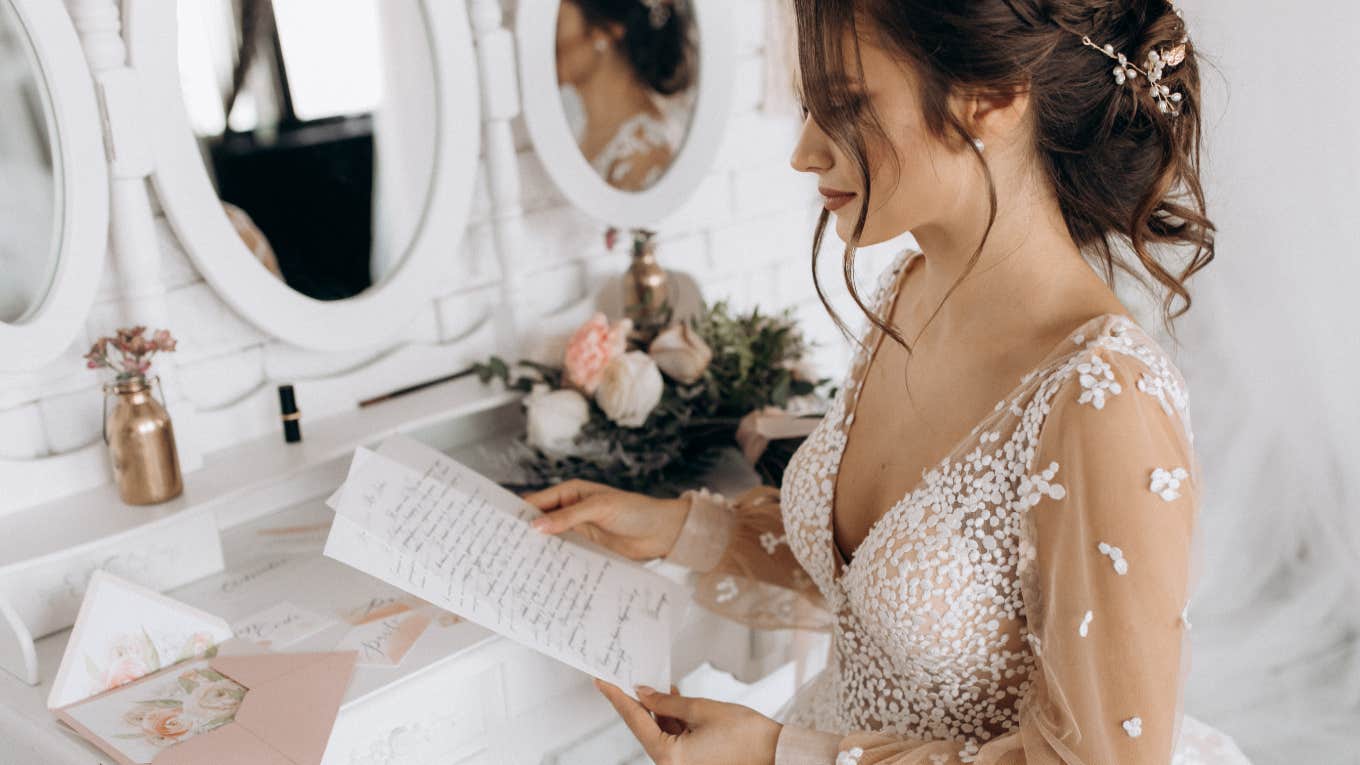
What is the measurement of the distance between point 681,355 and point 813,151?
1.90 ft

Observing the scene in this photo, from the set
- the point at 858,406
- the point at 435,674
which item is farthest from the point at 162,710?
the point at 858,406

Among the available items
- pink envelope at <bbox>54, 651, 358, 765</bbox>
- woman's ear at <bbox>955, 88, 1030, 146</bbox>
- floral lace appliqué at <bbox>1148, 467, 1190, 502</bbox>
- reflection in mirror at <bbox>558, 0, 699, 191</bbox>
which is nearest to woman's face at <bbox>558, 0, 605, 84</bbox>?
reflection in mirror at <bbox>558, 0, 699, 191</bbox>

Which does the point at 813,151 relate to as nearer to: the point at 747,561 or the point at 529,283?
the point at 747,561

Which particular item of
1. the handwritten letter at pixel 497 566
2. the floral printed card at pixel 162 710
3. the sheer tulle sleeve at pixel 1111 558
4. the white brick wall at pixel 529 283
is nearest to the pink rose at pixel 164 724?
the floral printed card at pixel 162 710

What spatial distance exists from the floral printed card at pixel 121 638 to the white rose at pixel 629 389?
57cm

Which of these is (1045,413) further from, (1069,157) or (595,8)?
(595,8)

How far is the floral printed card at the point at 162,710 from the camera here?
1057 millimetres

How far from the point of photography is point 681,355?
1646 mm

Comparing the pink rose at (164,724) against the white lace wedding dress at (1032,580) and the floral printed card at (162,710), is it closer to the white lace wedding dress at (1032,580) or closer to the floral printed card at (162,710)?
the floral printed card at (162,710)

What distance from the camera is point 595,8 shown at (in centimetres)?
171

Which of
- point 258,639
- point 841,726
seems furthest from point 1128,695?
point 258,639

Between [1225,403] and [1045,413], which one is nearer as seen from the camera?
[1045,413]

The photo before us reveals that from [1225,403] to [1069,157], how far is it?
0.97 m

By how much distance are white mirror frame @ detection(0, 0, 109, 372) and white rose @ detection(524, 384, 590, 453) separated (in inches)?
21.5
